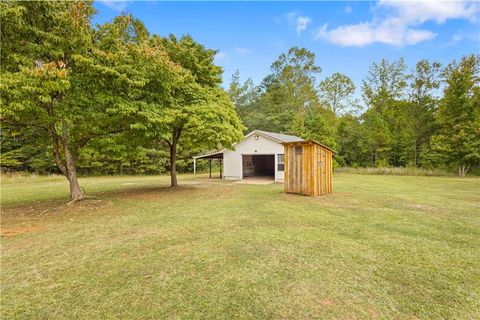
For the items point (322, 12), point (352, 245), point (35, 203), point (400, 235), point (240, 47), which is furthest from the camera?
point (240, 47)

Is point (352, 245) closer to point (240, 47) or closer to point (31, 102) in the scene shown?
point (31, 102)

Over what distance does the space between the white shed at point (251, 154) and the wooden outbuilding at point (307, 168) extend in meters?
4.91

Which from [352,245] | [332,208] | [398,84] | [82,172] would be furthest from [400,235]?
[398,84]

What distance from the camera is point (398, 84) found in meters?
30.2

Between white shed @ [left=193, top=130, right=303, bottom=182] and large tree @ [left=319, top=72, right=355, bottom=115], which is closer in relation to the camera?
white shed @ [left=193, top=130, right=303, bottom=182]

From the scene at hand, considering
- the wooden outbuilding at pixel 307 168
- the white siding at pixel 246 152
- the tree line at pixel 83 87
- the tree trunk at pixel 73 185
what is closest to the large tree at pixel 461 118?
the white siding at pixel 246 152

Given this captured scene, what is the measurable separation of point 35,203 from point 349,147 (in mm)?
28477

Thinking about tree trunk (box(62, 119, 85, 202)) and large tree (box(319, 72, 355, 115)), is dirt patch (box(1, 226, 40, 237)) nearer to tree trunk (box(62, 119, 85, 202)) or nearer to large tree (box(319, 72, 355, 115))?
tree trunk (box(62, 119, 85, 202))

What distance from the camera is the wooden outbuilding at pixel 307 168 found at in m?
9.47

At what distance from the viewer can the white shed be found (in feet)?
52.9

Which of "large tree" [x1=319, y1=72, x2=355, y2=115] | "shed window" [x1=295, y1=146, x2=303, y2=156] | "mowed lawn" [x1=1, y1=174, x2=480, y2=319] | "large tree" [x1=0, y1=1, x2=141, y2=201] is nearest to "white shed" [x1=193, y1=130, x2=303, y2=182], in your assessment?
"shed window" [x1=295, y1=146, x2=303, y2=156]

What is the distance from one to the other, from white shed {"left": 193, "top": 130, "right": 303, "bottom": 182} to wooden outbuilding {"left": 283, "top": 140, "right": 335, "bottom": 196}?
16.1ft

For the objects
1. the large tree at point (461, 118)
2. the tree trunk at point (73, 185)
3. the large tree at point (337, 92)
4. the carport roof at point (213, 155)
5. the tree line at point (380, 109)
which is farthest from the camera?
the large tree at point (337, 92)

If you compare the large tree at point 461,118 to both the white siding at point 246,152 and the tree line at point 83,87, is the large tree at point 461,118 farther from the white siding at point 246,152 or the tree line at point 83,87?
the tree line at point 83,87
